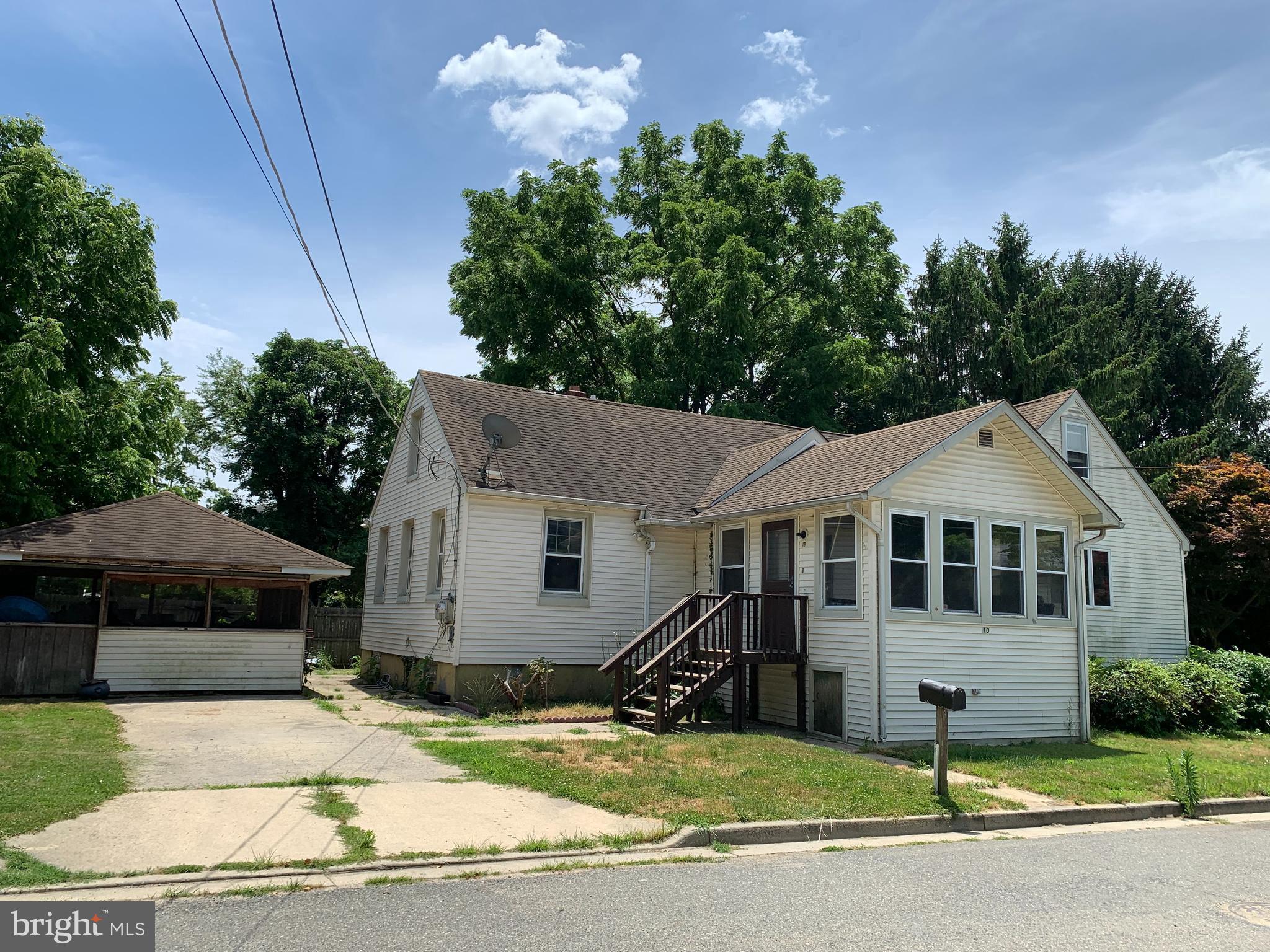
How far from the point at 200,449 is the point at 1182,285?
40330 mm

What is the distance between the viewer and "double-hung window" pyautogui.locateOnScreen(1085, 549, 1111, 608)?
838 inches

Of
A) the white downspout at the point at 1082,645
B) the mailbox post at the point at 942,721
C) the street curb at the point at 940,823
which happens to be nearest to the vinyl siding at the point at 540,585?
the white downspout at the point at 1082,645

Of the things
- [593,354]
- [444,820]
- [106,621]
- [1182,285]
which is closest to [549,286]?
[593,354]

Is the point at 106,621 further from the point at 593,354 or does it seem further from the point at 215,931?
the point at 593,354

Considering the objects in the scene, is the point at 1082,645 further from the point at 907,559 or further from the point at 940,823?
the point at 940,823

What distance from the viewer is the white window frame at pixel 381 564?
815 inches

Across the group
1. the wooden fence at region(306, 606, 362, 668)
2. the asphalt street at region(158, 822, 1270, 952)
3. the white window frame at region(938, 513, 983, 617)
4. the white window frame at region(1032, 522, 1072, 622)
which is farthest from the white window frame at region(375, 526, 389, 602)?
the asphalt street at region(158, 822, 1270, 952)

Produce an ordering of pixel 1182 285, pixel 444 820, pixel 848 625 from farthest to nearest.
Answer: pixel 1182 285 < pixel 848 625 < pixel 444 820

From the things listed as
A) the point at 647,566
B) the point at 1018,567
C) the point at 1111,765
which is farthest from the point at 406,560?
the point at 1111,765

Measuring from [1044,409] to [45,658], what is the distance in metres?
21.4

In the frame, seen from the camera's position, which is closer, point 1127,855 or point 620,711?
point 1127,855

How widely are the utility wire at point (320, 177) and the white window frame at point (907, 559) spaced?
844cm

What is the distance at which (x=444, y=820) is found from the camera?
745 cm

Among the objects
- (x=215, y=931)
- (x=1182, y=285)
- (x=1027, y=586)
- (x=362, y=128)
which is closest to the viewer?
(x=215, y=931)
